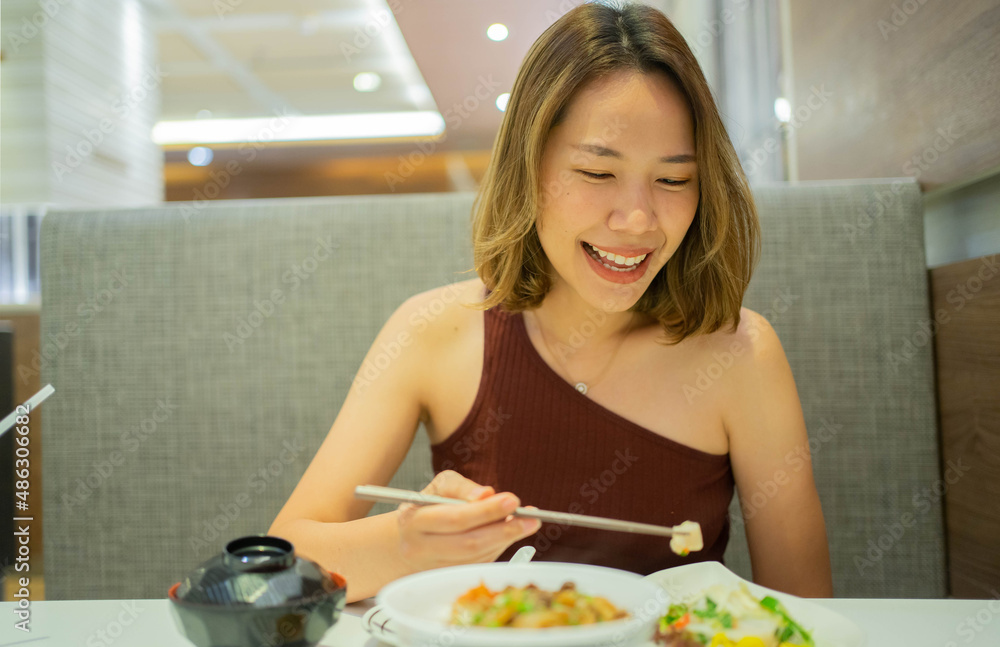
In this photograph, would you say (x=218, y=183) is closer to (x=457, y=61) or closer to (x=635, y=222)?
(x=457, y=61)

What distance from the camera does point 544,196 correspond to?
3.60 feet

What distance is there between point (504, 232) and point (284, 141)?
6641 mm

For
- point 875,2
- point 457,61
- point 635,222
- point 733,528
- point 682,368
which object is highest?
point 457,61

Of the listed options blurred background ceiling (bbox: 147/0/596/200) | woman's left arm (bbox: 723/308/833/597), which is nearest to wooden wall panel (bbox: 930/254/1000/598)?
woman's left arm (bbox: 723/308/833/597)

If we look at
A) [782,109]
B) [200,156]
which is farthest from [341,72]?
[782,109]

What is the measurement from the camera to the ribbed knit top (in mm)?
1131

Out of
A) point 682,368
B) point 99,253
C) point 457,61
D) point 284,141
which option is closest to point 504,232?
point 682,368

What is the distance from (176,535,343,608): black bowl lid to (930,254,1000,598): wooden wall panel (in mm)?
1186

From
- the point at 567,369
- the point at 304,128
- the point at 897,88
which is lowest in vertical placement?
the point at 567,369

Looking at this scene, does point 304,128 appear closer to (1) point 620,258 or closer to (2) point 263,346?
(2) point 263,346

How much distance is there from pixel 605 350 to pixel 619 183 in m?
0.34

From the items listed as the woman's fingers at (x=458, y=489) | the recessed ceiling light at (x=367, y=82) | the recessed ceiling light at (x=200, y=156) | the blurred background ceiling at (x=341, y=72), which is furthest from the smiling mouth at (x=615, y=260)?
the recessed ceiling light at (x=200, y=156)

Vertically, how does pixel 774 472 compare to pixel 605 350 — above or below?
below

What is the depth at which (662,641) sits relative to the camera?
0.60m
